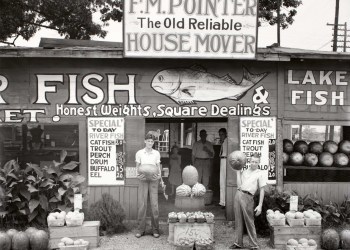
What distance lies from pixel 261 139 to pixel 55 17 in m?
16.6

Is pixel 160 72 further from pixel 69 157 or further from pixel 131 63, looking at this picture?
pixel 69 157

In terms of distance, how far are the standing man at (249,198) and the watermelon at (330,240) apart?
4.14 ft

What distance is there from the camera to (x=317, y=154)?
10.2m

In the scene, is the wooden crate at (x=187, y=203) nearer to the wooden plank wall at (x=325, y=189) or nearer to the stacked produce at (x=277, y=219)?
the stacked produce at (x=277, y=219)

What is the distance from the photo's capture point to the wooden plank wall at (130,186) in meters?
9.33

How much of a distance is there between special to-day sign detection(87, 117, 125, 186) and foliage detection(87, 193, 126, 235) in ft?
2.33

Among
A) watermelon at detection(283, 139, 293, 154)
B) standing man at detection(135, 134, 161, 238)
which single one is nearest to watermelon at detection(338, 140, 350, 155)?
watermelon at detection(283, 139, 293, 154)

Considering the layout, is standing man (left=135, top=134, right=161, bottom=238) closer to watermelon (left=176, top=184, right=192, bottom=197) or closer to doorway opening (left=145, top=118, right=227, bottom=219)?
watermelon (left=176, top=184, right=192, bottom=197)

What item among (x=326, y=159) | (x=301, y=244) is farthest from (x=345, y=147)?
(x=301, y=244)

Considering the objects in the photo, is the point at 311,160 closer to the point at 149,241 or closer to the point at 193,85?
the point at 193,85

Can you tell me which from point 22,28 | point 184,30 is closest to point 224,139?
point 184,30

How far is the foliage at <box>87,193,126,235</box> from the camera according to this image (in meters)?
8.58

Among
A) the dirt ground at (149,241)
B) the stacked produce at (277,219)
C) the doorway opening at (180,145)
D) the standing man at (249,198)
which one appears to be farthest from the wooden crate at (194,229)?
the doorway opening at (180,145)

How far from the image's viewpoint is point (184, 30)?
8.77m
